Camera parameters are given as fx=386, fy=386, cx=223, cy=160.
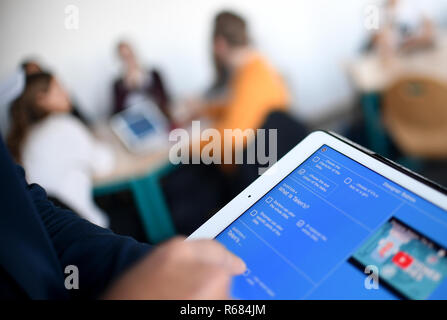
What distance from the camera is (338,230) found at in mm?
465

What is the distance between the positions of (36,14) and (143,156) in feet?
3.87

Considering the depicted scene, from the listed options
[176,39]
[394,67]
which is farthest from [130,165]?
[394,67]

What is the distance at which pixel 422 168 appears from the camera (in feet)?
→ 7.89

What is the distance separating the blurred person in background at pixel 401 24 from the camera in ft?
8.36

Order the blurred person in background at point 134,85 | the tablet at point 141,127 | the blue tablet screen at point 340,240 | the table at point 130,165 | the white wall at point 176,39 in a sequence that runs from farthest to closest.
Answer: the blurred person in background at point 134,85, the white wall at point 176,39, the tablet at point 141,127, the table at point 130,165, the blue tablet screen at point 340,240

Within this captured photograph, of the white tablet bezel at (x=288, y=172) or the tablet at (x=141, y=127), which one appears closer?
the white tablet bezel at (x=288, y=172)

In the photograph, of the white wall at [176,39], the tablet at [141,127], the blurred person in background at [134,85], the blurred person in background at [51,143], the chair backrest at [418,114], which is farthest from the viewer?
the blurred person in background at [134,85]

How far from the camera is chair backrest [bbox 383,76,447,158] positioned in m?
1.90

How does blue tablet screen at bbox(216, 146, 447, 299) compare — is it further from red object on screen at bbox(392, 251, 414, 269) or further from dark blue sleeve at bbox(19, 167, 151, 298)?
dark blue sleeve at bbox(19, 167, 151, 298)

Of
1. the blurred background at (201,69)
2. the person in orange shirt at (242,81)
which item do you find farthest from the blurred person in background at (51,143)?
the person in orange shirt at (242,81)

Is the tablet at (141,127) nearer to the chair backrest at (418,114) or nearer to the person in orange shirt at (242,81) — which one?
the person in orange shirt at (242,81)

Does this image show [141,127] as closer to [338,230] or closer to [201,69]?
[201,69]

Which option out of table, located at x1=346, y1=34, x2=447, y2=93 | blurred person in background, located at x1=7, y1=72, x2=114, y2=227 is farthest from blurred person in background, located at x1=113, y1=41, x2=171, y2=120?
table, located at x1=346, y1=34, x2=447, y2=93

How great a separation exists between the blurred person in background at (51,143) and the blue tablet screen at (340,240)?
4.54 feet
